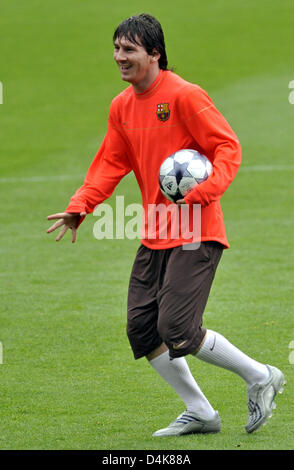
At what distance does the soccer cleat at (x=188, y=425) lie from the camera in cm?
573

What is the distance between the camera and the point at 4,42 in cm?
2925

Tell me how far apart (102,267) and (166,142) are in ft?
17.4

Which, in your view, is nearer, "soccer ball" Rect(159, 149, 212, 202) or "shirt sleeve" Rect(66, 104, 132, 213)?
"soccer ball" Rect(159, 149, 212, 202)

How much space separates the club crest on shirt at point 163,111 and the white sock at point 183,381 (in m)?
1.45

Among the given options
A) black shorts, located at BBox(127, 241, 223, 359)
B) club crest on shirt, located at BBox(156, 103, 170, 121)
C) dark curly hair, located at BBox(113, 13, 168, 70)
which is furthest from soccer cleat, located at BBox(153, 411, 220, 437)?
dark curly hair, located at BBox(113, 13, 168, 70)

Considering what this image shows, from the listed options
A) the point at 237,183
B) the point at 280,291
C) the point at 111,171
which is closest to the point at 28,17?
the point at 237,183

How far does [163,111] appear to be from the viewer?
553 cm

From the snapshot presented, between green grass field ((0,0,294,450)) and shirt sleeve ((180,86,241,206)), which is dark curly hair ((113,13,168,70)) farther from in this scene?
green grass field ((0,0,294,450))

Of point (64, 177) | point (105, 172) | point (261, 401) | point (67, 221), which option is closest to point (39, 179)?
point (64, 177)

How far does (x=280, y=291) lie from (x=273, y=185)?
588 cm

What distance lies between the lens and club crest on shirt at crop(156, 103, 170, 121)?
5516mm

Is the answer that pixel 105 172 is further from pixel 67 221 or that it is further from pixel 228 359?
pixel 228 359

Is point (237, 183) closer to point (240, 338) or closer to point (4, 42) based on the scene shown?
point (240, 338)

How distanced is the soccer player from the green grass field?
0.32 m
